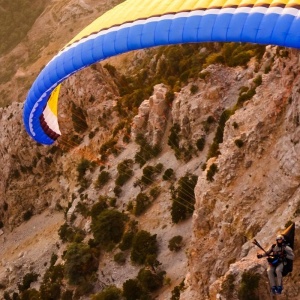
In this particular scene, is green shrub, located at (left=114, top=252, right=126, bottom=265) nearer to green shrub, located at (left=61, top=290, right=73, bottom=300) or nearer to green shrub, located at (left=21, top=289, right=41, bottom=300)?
green shrub, located at (left=61, top=290, right=73, bottom=300)

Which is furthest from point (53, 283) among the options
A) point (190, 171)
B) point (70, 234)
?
point (190, 171)

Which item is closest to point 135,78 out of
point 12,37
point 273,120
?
point 273,120

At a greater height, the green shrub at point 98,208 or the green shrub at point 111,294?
the green shrub at point 98,208

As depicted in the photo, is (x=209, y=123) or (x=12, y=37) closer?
(x=209, y=123)

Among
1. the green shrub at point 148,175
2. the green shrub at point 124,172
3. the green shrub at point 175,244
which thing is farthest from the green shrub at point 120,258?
the green shrub at point 124,172

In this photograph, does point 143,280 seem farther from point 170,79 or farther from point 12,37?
point 12,37

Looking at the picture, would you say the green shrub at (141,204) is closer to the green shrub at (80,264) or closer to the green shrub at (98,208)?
the green shrub at (98,208)
